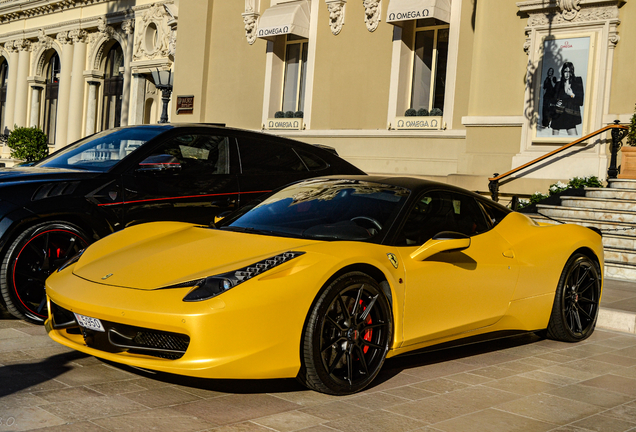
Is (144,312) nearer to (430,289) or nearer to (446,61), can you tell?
(430,289)

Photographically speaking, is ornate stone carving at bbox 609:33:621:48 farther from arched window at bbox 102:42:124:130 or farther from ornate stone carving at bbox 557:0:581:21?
arched window at bbox 102:42:124:130

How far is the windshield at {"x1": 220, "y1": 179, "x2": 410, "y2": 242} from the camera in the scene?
4582 millimetres

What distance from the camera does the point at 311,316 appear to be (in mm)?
3867

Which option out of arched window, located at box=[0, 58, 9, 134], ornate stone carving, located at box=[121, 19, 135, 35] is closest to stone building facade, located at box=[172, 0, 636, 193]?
ornate stone carving, located at box=[121, 19, 135, 35]

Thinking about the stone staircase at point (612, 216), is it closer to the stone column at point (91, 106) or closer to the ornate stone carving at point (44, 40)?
the stone column at point (91, 106)

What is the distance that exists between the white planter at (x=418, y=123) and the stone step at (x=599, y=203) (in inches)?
193

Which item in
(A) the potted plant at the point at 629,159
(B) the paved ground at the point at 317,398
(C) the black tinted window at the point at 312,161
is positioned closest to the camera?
(B) the paved ground at the point at 317,398

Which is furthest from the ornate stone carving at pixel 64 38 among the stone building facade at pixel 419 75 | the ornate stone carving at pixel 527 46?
the ornate stone carving at pixel 527 46

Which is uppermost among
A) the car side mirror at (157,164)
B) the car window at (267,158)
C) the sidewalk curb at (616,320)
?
the car window at (267,158)

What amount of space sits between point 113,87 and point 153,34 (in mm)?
4207

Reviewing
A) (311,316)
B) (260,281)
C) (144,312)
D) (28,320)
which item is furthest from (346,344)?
(28,320)

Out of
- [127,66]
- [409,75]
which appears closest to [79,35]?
[127,66]

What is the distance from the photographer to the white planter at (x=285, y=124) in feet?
64.4

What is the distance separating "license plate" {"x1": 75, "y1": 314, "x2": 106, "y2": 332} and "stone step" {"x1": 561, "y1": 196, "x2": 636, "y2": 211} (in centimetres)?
956
